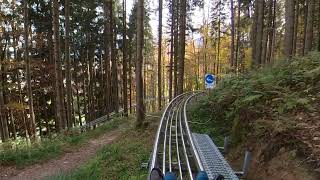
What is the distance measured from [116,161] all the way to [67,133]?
329 inches

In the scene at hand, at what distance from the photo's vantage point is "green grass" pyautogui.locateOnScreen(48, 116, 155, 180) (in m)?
9.79

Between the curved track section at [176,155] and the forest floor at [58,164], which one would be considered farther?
the forest floor at [58,164]

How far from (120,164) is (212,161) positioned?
12.8ft

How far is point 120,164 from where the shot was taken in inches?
421

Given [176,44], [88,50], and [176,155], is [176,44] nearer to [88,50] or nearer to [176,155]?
[88,50]

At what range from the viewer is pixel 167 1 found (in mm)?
38156

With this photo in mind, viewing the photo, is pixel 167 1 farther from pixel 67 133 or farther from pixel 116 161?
pixel 116 161

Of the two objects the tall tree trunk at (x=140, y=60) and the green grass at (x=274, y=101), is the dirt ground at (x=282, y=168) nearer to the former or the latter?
the green grass at (x=274, y=101)

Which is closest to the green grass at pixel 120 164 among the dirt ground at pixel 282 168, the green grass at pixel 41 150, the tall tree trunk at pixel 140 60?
the tall tree trunk at pixel 140 60

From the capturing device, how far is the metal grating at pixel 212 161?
6729 millimetres

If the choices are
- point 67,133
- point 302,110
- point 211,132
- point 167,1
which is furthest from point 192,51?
point 302,110

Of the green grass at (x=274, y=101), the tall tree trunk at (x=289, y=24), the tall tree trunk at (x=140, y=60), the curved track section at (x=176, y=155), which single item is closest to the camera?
the green grass at (x=274, y=101)

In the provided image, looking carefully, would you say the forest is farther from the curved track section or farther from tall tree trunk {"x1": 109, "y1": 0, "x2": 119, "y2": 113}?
the curved track section

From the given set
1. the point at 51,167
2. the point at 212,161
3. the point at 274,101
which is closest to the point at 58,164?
the point at 51,167
